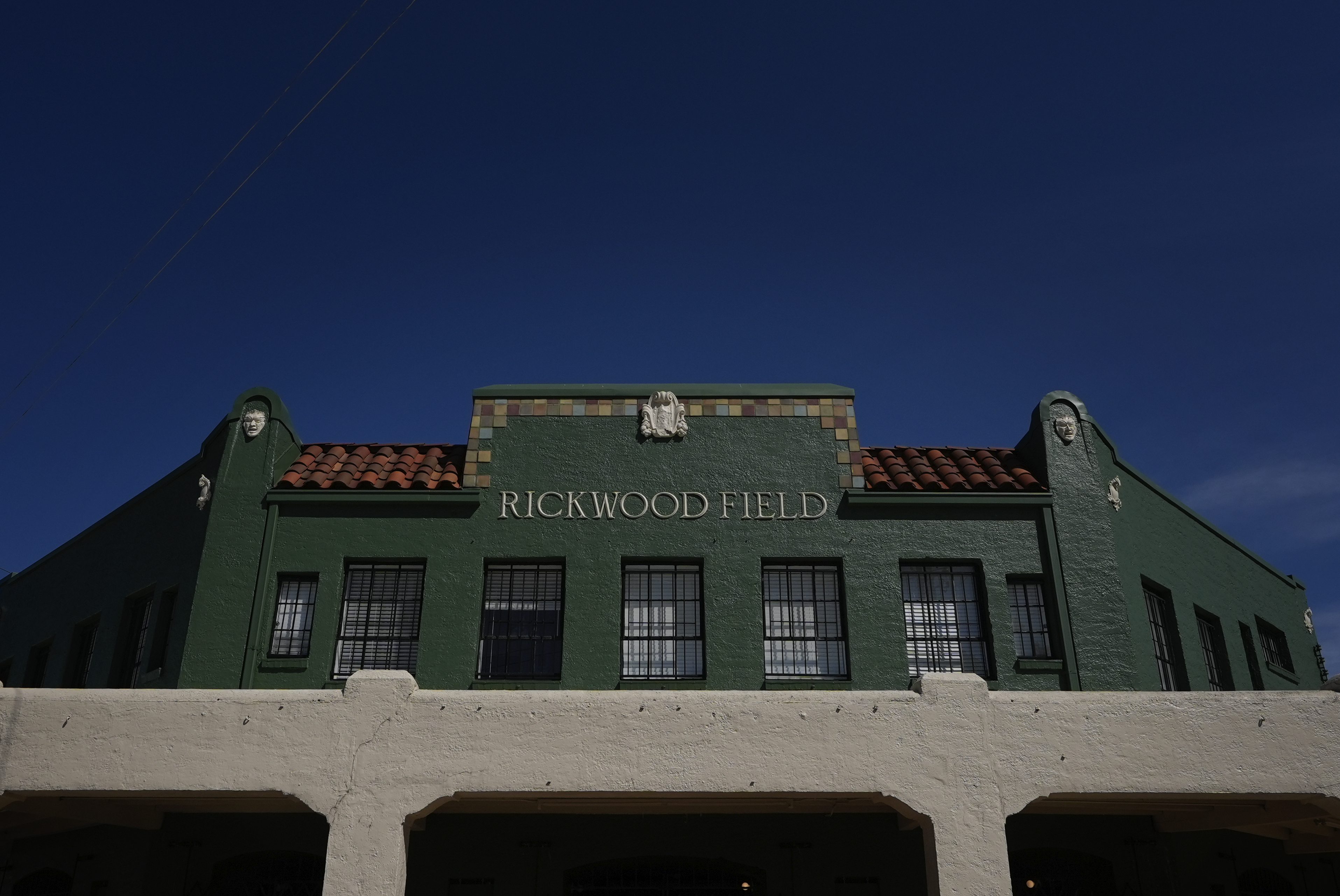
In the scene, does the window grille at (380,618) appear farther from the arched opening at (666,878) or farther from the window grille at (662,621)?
the arched opening at (666,878)

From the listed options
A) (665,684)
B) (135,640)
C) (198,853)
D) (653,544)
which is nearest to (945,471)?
(653,544)

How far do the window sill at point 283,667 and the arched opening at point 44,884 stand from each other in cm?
395

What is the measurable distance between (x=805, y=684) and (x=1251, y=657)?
9.16m

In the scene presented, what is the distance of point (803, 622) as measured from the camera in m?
17.0

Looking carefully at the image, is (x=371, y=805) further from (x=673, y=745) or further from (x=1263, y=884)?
(x=1263, y=884)

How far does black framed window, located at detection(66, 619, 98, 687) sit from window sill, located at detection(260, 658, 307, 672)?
15.2 ft

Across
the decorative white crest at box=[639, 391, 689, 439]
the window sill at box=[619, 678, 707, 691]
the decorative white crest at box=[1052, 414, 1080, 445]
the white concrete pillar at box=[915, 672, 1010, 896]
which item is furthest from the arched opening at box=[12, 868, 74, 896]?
the decorative white crest at box=[1052, 414, 1080, 445]

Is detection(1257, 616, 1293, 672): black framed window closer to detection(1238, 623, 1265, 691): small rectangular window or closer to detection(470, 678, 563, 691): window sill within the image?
detection(1238, 623, 1265, 691): small rectangular window

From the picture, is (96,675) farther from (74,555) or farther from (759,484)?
(759,484)

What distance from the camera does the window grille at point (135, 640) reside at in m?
18.0

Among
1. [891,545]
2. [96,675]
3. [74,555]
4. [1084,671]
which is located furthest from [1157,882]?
[74,555]

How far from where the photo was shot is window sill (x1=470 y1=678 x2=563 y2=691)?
643 inches

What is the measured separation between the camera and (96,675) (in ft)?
60.8

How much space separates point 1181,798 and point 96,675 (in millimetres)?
15626
